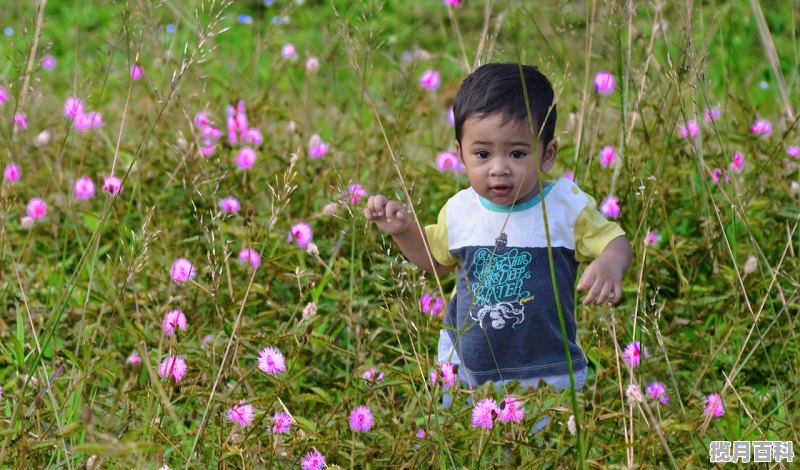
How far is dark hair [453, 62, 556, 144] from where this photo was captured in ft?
5.84

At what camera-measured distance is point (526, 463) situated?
1.67m

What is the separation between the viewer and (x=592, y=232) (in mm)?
1886

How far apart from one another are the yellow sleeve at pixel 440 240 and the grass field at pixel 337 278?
13 centimetres

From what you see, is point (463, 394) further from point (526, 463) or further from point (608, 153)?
point (608, 153)

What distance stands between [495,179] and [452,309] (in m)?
0.38

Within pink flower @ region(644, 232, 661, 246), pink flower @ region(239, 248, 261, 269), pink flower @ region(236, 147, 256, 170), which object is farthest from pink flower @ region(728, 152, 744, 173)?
pink flower @ region(236, 147, 256, 170)

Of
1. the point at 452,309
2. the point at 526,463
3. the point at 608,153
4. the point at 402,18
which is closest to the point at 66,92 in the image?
the point at 402,18

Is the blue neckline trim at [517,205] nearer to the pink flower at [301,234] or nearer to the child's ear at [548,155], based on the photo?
the child's ear at [548,155]

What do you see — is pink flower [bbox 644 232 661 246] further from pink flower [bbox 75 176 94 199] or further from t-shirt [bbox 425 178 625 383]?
pink flower [bbox 75 176 94 199]

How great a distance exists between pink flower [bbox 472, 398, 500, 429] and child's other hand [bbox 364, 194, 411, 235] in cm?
36

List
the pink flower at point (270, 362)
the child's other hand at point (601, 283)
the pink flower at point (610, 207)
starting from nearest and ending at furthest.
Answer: the child's other hand at point (601, 283) → the pink flower at point (270, 362) → the pink flower at point (610, 207)

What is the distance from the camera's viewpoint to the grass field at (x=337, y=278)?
5.69 feet

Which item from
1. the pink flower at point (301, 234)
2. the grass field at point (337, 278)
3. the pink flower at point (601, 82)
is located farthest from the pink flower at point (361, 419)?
the pink flower at point (601, 82)

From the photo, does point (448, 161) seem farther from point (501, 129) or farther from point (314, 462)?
point (314, 462)
